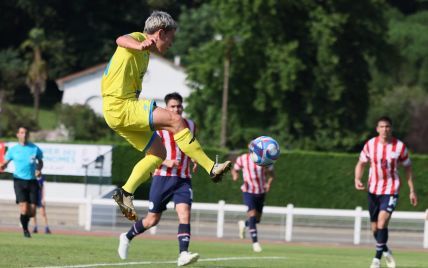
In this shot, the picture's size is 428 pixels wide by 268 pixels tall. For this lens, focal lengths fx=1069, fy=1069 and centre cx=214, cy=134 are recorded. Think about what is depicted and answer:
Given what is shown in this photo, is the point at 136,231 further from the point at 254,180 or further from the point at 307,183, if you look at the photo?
the point at 307,183

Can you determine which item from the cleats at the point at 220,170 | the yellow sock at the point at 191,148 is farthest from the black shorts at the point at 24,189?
the cleats at the point at 220,170

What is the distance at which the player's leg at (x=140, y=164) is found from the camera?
11.6 meters

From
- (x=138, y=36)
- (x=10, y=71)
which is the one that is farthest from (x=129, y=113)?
(x=10, y=71)

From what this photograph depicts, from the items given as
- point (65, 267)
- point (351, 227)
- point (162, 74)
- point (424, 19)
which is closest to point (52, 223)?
point (351, 227)

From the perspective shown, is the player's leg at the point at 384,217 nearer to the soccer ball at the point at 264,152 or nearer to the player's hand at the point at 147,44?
the soccer ball at the point at 264,152

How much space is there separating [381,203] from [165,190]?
3435 mm

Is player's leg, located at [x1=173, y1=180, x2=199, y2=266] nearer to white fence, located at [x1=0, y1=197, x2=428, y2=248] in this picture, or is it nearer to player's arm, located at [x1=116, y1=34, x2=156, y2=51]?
player's arm, located at [x1=116, y1=34, x2=156, y2=51]

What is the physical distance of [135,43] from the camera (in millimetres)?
10805

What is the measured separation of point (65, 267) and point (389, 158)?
20.3 feet

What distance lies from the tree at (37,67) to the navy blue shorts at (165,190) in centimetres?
5492

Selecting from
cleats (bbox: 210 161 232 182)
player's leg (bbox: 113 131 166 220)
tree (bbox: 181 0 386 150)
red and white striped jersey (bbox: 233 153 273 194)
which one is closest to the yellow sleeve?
player's leg (bbox: 113 131 166 220)

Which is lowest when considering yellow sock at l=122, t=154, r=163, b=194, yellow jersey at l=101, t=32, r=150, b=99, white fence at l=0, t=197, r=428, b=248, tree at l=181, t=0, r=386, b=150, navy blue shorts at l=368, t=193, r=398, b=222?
white fence at l=0, t=197, r=428, b=248

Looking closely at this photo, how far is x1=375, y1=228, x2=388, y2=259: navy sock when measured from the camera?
15344 mm

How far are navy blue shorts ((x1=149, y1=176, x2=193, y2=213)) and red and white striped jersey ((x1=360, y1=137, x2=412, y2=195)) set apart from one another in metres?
3.11
